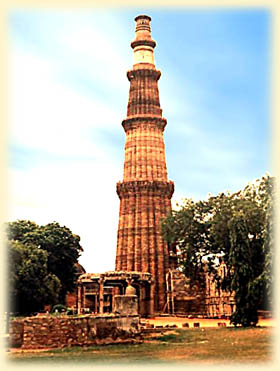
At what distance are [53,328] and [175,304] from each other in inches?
1417

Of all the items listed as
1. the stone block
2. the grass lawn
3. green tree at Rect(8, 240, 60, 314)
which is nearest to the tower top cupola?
green tree at Rect(8, 240, 60, 314)

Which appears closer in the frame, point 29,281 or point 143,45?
point 29,281

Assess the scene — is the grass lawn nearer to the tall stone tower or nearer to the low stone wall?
the low stone wall

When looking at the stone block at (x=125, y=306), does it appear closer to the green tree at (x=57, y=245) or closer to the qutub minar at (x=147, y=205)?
the green tree at (x=57, y=245)

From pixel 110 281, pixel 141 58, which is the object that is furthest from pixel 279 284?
pixel 141 58

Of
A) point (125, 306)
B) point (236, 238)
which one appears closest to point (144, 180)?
point (236, 238)

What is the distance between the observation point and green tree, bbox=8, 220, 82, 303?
173 feet

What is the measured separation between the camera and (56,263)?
54.5 meters

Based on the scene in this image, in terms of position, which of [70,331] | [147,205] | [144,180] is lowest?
[70,331]

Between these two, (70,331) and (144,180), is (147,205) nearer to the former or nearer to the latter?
(144,180)

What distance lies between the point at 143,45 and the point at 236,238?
44776 mm

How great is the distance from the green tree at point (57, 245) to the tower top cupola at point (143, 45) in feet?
89.8

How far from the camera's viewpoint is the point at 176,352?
21.6 meters

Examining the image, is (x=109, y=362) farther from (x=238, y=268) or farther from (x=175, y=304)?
(x=175, y=304)
